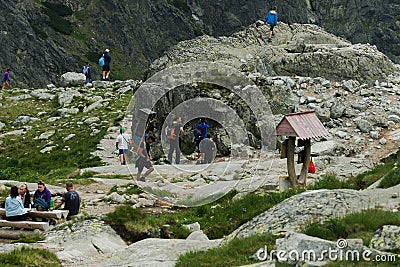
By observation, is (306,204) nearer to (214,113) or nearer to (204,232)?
(204,232)

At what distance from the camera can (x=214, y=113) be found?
27.6 meters

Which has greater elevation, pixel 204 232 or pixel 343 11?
pixel 343 11

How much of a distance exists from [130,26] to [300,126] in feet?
299

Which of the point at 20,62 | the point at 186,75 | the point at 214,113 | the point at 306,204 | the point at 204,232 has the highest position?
the point at 20,62

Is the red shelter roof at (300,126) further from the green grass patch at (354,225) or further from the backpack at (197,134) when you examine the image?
the backpack at (197,134)

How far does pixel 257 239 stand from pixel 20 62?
267 ft

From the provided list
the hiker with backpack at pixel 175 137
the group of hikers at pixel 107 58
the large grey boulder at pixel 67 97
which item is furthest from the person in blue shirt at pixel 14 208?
the large grey boulder at pixel 67 97

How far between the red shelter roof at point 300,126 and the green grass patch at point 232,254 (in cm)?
488

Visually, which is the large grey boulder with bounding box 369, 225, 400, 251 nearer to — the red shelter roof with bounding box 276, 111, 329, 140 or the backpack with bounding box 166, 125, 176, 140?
the red shelter roof with bounding box 276, 111, 329, 140

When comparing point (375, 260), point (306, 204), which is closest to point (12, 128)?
point (306, 204)

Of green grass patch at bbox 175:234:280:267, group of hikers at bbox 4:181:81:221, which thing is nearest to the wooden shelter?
green grass patch at bbox 175:234:280:267

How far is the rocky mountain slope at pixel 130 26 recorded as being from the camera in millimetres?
88250

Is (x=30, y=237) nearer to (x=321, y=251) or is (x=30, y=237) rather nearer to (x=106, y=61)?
(x=321, y=251)

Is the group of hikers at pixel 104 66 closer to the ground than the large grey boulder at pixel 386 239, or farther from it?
farther from it
